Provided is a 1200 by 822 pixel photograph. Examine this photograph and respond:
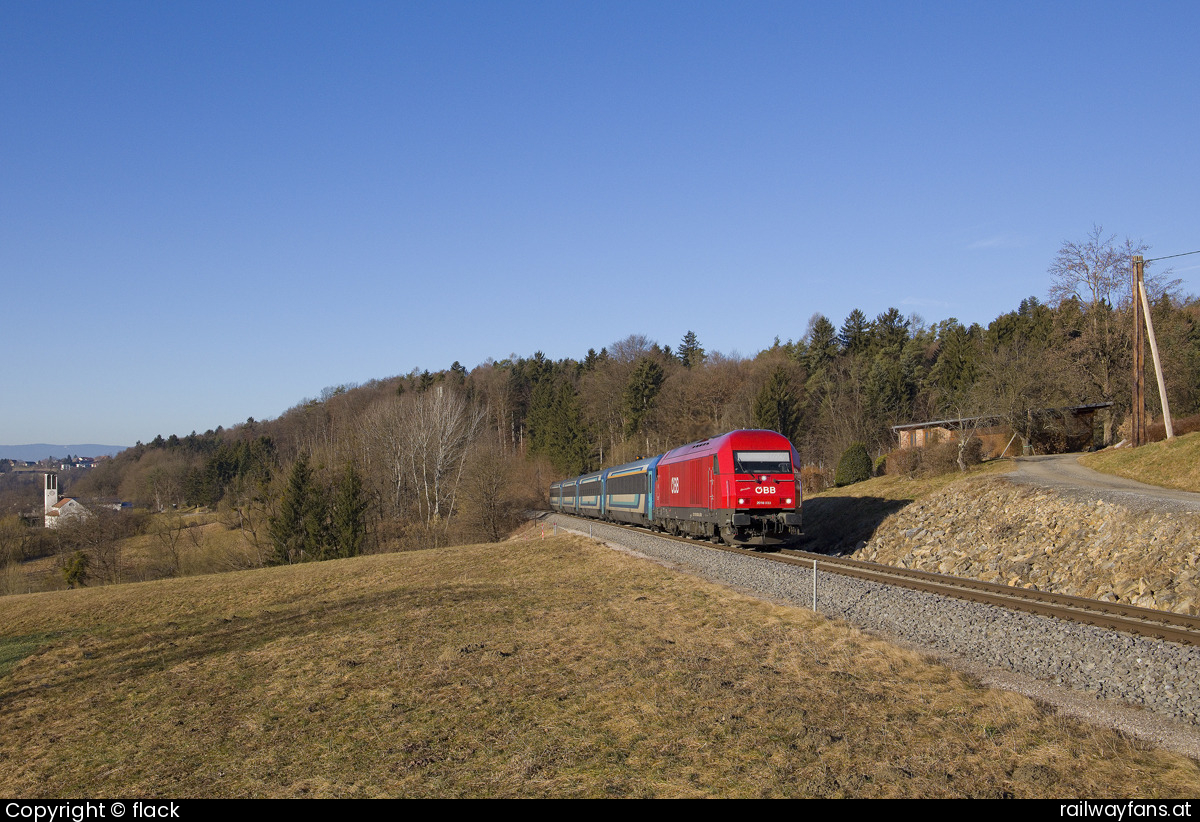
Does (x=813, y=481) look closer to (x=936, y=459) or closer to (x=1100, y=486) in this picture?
(x=936, y=459)

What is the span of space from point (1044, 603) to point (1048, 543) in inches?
262

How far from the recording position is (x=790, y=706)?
7473mm

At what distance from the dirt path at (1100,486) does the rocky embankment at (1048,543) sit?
0.49 metres

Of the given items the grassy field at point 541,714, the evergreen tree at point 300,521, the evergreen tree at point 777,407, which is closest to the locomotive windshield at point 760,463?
the grassy field at point 541,714

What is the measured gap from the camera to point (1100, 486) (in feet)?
73.1

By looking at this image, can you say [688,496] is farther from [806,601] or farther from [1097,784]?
[1097,784]

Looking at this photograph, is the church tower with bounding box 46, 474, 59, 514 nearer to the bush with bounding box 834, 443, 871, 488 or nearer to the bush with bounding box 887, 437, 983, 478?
the bush with bounding box 834, 443, 871, 488

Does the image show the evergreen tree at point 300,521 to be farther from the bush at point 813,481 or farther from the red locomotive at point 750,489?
the red locomotive at point 750,489

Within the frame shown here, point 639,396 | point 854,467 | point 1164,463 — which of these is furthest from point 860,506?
point 639,396

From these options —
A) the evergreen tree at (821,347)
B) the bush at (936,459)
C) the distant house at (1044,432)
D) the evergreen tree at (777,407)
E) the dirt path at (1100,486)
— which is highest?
the evergreen tree at (821,347)

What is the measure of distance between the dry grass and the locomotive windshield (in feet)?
39.2

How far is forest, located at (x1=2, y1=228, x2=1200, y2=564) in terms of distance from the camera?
41.8 metres

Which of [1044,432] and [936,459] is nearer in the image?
[936,459]

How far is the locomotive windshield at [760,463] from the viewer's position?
2139cm
